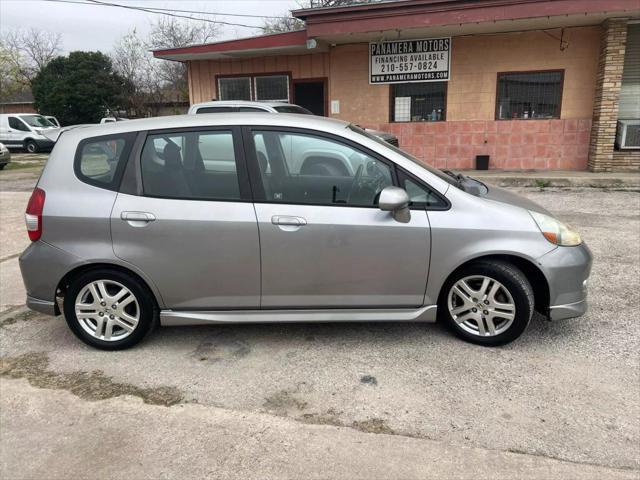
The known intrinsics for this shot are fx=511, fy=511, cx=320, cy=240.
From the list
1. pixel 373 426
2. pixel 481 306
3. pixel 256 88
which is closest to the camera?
pixel 373 426

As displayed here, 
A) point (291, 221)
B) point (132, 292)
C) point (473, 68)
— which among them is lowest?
point (132, 292)

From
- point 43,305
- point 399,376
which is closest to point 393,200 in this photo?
point 399,376

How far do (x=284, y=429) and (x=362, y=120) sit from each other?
12.1 m

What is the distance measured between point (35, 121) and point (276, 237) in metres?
25.5

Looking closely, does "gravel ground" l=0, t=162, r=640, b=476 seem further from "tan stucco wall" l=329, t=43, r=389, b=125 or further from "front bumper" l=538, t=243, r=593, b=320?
"tan stucco wall" l=329, t=43, r=389, b=125

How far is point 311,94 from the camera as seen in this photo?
48.3 ft

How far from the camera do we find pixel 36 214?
368 cm

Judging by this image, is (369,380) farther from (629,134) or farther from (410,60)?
(629,134)

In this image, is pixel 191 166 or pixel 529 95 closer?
pixel 191 166

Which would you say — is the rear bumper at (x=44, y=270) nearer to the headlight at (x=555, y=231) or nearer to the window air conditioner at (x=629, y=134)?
the headlight at (x=555, y=231)

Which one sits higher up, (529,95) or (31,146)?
(529,95)

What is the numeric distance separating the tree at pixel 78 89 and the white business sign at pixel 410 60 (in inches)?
881

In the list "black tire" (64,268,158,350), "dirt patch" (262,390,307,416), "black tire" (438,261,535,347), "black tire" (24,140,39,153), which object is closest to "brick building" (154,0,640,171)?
"black tire" (438,261,535,347)

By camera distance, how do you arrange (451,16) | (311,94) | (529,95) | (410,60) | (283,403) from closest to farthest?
(283,403)
(451,16)
(529,95)
(410,60)
(311,94)
